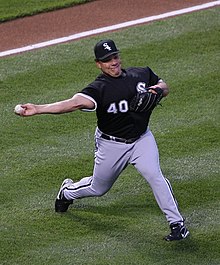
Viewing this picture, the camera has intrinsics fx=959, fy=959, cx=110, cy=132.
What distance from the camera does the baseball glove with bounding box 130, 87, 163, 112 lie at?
27.1ft

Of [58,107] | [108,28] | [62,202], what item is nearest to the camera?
[58,107]

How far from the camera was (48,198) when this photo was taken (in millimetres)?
9273

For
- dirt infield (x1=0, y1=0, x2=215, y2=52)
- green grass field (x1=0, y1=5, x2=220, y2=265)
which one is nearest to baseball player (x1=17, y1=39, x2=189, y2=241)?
green grass field (x1=0, y1=5, x2=220, y2=265)

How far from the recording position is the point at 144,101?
827 cm

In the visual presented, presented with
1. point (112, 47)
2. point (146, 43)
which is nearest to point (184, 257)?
point (112, 47)

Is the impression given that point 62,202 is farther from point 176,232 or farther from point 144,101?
point 144,101

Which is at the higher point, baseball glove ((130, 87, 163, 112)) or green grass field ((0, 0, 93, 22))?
baseball glove ((130, 87, 163, 112))

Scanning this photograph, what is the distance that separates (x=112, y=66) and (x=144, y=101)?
0.42 m

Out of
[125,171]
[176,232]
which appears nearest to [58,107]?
[176,232]

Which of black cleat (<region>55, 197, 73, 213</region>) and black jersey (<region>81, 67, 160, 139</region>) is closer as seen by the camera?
black jersey (<region>81, 67, 160, 139</region>)

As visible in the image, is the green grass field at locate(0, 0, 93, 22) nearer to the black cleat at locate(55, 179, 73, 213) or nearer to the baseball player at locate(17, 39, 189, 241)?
the black cleat at locate(55, 179, 73, 213)

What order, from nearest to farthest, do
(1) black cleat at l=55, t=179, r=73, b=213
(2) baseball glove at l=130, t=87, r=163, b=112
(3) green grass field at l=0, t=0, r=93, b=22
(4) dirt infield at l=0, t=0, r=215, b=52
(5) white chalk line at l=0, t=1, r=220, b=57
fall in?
1. (2) baseball glove at l=130, t=87, r=163, b=112
2. (1) black cleat at l=55, t=179, r=73, b=213
3. (5) white chalk line at l=0, t=1, r=220, b=57
4. (4) dirt infield at l=0, t=0, r=215, b=52
5. (3) green grass field at l=0, t=0, r=93, b=22

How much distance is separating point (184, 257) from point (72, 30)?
5996 mm

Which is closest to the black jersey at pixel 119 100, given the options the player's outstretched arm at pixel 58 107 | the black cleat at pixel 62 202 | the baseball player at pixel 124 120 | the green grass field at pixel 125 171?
the baseball player at pixel 124 120
